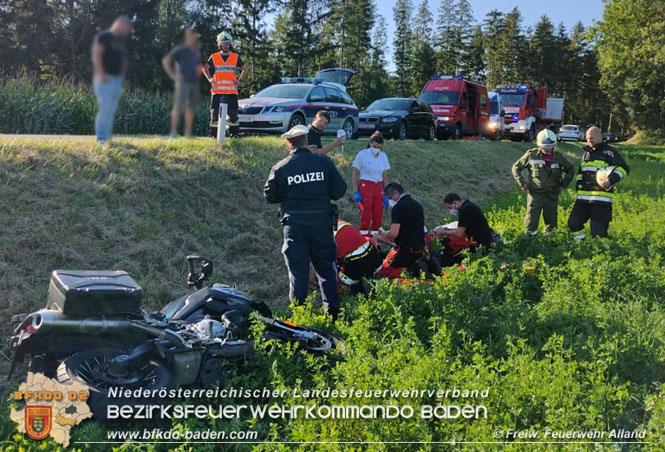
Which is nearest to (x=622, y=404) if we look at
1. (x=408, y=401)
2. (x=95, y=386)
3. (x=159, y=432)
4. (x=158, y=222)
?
(x=408, y=401)

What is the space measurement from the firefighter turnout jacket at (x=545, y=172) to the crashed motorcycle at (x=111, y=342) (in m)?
6.37

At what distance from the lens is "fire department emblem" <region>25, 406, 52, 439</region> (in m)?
3.90

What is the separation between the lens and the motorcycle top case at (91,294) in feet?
13.2

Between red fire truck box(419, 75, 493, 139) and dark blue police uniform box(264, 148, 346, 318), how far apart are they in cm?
1794

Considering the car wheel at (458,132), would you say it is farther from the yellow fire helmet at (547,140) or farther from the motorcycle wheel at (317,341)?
the motorcycle wheel at (317,341)

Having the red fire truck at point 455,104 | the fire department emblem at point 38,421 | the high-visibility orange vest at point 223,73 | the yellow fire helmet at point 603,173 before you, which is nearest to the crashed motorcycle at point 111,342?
the fire department emblem at point 38,421

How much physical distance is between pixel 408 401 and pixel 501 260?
4.73 meters

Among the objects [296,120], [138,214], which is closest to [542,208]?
[296,120]

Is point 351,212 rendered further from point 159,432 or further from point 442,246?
point 159,432

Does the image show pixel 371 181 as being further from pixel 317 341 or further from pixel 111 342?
pixel 111 342

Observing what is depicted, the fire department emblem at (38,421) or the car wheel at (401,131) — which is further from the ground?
the car wheel at (401,131)

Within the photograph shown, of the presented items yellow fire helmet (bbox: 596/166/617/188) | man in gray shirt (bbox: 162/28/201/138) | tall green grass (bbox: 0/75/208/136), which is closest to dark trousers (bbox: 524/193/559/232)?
yellow fire helmet (bbox: 596/166/617/188)

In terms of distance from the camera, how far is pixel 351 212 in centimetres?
1183

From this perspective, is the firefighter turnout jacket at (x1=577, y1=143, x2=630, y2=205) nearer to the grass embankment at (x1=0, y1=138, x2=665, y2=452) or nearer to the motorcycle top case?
the grass embankment at (x1=0, y1=138, x2=665, y2=452)
